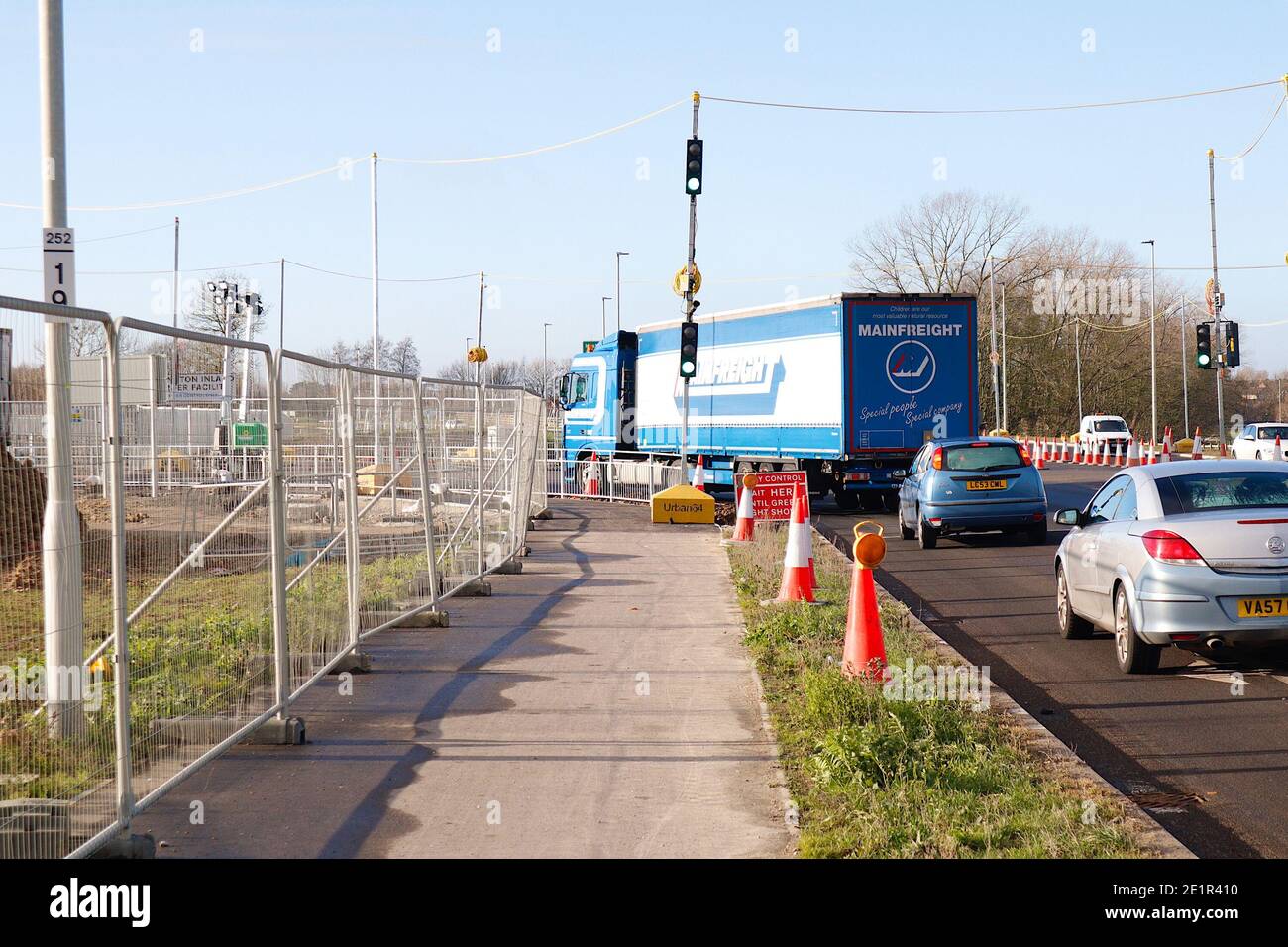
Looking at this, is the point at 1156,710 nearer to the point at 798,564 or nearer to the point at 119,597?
the point at 798,564

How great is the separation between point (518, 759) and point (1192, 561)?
450cm

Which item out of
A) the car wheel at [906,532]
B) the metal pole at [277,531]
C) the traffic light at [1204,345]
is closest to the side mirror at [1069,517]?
the metal pole at [277,531]

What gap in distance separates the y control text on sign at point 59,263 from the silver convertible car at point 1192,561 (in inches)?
276

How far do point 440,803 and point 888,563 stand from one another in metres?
11.7

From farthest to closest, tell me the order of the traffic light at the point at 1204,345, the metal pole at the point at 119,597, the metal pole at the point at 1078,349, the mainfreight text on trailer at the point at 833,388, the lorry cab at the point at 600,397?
the metal pole at the point at 1078,349 < the traffic light at the point at 1204,345 < the lorry cab at the point at 600,397 < the mainfreight text on trailer at the point at 833,388 < the metal pole at the point at 119,597

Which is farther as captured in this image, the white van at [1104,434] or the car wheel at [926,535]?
the white van at [1104,434]

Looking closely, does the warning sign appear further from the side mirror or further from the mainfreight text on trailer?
the side mirror

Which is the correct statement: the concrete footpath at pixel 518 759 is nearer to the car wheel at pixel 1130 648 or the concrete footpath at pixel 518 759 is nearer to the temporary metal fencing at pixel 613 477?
the car wheel at pixel 1130 648

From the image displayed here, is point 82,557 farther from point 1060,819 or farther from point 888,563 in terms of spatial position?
point 888,563

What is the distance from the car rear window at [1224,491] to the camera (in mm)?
9062

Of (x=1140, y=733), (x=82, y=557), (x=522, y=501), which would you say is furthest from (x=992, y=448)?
(x=82, y=557)

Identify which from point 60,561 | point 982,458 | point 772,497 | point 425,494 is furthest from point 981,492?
point 60,561

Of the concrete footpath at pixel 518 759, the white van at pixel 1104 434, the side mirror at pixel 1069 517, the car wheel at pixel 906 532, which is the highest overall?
the white van at pixel 1104 434

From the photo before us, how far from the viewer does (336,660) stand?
8.93 meters
